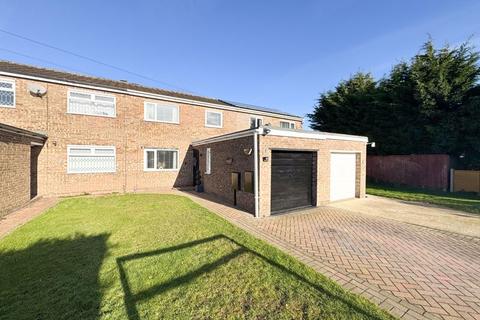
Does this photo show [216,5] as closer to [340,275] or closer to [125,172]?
[125,172]

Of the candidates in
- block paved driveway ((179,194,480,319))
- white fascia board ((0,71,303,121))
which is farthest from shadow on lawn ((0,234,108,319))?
white fascia board ((0,71,303,121))

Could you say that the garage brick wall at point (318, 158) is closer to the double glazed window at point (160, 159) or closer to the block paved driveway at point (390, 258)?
the block paved driveway at point (390, 258)

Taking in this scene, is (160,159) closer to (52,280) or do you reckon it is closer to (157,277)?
(52,280)

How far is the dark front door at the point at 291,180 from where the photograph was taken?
8289 mm

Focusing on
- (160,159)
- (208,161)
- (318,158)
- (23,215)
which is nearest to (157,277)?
(23,215)

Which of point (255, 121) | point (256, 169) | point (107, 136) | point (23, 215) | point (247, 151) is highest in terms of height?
point (255, 121)

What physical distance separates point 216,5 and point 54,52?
1273 cm

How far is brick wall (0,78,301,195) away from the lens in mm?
10797

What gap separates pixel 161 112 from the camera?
1412 centimetres

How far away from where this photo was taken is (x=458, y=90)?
13836 mm

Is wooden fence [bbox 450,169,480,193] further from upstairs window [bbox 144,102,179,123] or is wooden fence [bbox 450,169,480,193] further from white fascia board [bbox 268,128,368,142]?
upstairs window [bbox 144,102,179,123]

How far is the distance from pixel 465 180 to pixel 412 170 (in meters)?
2.71

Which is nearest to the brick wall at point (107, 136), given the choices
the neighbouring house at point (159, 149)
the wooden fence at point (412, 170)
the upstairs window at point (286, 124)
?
the neighbouring house at point (159, 149)

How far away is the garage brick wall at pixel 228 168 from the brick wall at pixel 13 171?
25.2ft
